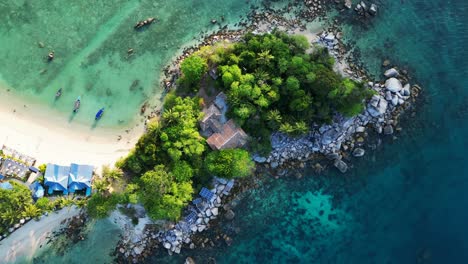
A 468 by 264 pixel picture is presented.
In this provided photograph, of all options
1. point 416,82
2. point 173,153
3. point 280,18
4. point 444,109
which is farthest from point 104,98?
point 444,109

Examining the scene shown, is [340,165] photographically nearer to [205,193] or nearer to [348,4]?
[205,193]

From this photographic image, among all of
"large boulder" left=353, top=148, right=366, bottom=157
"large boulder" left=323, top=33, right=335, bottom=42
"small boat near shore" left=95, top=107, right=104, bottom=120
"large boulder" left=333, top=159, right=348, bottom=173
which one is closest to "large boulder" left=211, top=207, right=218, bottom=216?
"large boulder" left=333, top=159, right=348, bottom=173

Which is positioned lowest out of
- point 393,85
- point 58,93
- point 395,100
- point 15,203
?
point 395,100

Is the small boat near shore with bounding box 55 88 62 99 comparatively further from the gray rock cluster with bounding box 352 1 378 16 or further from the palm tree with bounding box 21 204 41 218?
the gray rock cluster with bounding box 352 1 378 16

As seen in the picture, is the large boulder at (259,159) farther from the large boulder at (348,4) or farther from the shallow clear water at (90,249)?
the large boulder at (348,4)

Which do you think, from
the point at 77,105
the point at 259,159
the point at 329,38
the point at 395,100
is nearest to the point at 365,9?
the point at 329,38

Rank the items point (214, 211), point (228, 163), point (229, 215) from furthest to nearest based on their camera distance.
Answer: point (229, 215), point (214, 211), point (228, 163)

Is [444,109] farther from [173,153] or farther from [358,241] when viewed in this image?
[173,153]
